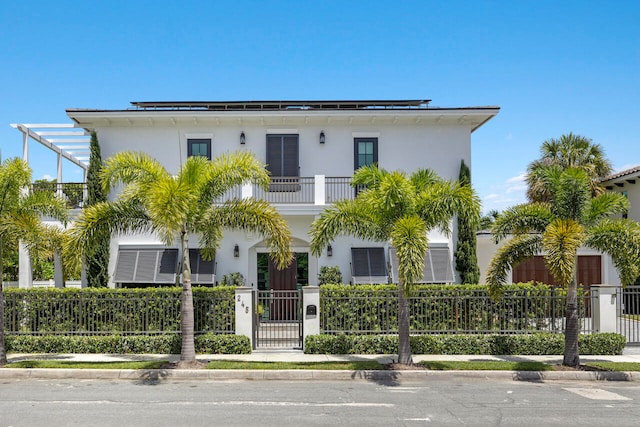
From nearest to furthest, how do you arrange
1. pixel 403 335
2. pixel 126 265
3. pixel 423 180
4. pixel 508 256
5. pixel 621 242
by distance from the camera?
1. pixel 621 242
2. pixel 403 335
3. pixel 423 180
4. pixel 508 256
5. pixel 126 265

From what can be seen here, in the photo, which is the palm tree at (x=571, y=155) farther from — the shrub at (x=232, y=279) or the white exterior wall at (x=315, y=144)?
the shrub at (x=232, y=279)

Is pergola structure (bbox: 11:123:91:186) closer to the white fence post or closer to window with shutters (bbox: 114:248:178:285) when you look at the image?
window with shutters (bbox: 114:248:178:285)

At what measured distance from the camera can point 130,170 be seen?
41.3 ft

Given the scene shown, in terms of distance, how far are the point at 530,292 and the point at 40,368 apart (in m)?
12.0

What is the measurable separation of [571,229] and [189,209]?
26.4ft

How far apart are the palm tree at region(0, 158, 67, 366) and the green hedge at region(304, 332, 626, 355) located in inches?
269

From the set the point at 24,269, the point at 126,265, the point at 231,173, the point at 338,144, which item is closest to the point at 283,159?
the point at 338,144

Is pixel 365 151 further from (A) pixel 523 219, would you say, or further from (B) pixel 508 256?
(A) pixel 523 219

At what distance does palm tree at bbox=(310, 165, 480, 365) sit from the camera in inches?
455

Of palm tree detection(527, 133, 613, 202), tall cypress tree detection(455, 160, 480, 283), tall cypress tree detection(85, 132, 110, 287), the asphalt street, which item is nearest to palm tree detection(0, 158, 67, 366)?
the asphalt street

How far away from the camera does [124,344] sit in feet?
47.8

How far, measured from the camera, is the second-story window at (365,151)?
20109 millimetres

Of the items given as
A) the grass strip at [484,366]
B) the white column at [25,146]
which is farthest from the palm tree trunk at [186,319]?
the white column at [25,146]

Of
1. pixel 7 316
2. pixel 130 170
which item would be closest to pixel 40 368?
pixel 7 316
